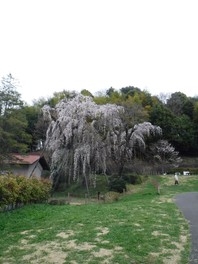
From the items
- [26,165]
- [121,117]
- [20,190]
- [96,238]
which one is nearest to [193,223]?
[96,238]

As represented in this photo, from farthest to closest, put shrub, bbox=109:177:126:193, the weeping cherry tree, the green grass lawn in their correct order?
the weeping cherry tree < shrub, bbox=109:177:126:193 < the green grass lawn

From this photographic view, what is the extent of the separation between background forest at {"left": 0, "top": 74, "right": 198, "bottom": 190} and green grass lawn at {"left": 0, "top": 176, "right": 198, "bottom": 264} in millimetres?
12625

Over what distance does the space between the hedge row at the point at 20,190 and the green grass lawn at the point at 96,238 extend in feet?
2.52

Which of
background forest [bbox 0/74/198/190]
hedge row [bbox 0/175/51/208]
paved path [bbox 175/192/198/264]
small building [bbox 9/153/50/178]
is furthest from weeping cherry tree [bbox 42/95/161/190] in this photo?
paved path [bbox 175/192/198/264]

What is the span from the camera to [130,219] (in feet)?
33.5

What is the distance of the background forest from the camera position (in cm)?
2345

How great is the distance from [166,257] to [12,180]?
8.44 metres

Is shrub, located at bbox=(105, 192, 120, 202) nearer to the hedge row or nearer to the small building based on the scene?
the hedge row

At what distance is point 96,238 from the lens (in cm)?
782

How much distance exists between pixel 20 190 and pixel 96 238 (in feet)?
22.7

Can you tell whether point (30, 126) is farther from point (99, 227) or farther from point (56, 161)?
point (99, 227)

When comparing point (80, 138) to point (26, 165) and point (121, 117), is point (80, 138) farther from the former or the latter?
point (26, 165)

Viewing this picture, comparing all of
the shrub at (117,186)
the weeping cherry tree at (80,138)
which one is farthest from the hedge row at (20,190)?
the shrub at (117,186)

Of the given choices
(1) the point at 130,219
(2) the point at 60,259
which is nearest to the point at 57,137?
(1) the point at 130,219
